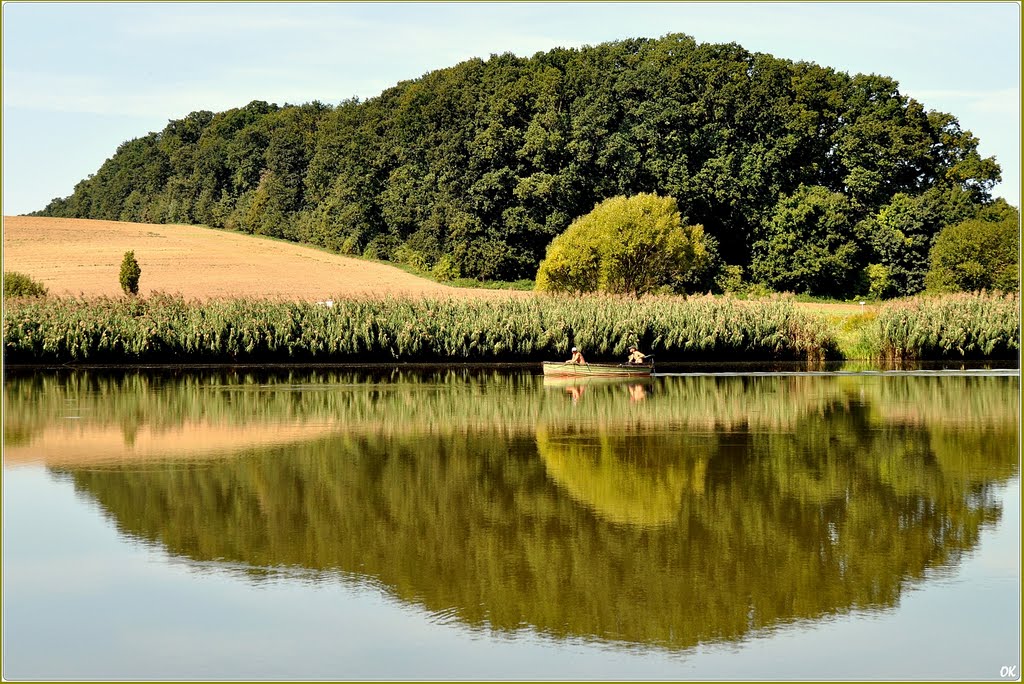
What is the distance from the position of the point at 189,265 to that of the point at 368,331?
127 feet

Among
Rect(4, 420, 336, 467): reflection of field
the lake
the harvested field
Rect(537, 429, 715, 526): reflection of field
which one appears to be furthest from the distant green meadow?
Rect(537, 429, 715, 526): reflection of field

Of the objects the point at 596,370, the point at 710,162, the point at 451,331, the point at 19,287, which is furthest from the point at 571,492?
the point at 710,162

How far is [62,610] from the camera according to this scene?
11852 mm

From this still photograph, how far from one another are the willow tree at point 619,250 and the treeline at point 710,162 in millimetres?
9370

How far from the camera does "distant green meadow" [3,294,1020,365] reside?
40.8 m

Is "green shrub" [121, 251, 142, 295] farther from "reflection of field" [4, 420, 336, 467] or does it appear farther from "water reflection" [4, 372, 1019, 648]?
"reflection of field" [4, 420, 336, 467]

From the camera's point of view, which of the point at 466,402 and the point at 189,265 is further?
the point at 189,265

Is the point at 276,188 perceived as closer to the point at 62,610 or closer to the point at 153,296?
the point at 153,296

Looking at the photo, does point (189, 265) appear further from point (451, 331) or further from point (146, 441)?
point (146, 441)

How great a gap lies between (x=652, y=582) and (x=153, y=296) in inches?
1357

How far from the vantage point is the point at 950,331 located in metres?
41.9

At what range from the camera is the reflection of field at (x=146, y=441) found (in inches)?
794

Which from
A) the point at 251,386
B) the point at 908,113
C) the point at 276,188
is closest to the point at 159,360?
the point at 251,386

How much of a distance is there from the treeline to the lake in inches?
1887
